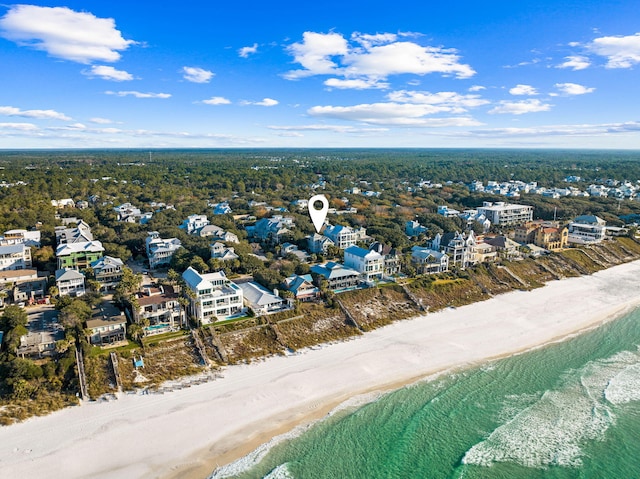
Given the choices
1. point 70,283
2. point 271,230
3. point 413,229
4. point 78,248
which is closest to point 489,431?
point 70,283

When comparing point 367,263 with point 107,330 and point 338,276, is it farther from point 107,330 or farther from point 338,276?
point 107,330

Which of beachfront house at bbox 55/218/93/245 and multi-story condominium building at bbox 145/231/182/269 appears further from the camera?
beachfront house at bbox 55/218/93/245

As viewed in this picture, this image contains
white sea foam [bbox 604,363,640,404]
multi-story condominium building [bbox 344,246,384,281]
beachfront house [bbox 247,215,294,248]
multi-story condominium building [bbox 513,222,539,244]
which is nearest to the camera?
white sea foam [bbox 604,363,640,404]

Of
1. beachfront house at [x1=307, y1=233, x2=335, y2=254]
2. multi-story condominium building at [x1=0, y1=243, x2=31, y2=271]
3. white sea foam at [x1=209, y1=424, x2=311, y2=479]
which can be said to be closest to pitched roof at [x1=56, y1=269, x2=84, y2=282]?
multi-story condominium building at [x1=0, y1=243, x2=31, y2=271]

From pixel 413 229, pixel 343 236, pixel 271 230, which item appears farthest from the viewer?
pixel 413 229

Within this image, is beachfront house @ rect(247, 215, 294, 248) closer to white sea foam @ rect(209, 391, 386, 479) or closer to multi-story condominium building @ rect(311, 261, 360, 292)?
multi-story condominium building @ rect(311, 261, 360, 292)

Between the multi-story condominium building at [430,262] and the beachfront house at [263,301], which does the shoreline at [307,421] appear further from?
the multi-story condominium building at [430,262]
